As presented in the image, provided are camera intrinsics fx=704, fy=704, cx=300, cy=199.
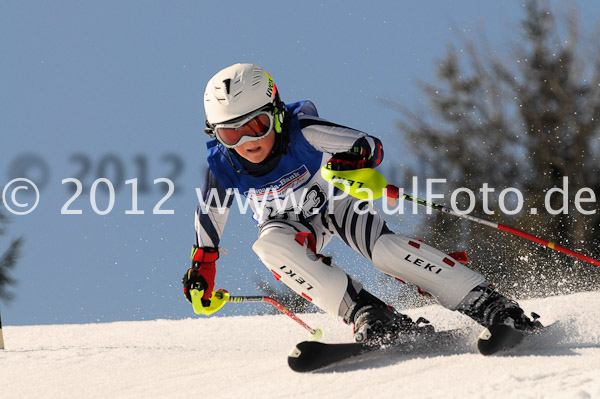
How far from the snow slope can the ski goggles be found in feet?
4.28

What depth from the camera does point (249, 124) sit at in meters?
4.05

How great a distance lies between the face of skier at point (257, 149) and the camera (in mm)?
4082

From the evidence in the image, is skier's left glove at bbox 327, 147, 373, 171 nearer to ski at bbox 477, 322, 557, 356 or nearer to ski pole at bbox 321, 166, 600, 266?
ski pole at bbox 321, 166, 600, 266

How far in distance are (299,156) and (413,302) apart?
6.46m

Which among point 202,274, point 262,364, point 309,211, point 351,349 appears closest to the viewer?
point 351,349

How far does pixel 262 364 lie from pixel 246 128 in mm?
1371

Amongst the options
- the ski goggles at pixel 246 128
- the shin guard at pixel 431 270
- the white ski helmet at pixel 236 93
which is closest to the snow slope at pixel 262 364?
the shin guard at pixel 431 270

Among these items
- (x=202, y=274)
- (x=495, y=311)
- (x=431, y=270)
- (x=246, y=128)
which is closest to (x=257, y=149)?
(x=246, y=128)

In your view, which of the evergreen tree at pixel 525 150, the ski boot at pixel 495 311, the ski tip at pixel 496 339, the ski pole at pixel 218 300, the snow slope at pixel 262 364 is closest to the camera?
the snow slope at pixel 262 364

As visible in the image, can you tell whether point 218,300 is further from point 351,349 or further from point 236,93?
point 236,93

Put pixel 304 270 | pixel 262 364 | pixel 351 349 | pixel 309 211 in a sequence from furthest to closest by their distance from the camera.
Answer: pixel 309 211 < pixel 262 364 < pixel 304 270 < pixel 351 349

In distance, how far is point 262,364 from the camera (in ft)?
13.4

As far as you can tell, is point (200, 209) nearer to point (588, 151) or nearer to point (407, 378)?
point (407, 378)

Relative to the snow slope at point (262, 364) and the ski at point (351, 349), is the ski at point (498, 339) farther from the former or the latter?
the ski at point (351, 349)
